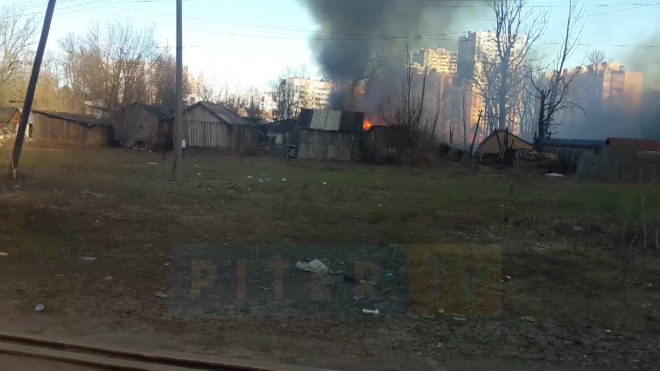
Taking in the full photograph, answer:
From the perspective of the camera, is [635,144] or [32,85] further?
[635,144]

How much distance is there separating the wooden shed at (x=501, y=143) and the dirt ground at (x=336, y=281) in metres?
28.8

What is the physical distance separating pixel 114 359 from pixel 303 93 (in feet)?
211

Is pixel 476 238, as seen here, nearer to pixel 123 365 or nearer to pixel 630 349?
pixel 630 349

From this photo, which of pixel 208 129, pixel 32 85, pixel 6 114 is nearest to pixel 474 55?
pixel 208 129

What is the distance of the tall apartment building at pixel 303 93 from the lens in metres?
65.1

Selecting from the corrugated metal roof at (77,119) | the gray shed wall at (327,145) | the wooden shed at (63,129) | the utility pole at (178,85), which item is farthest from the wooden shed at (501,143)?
the wooden shed at (63,129)

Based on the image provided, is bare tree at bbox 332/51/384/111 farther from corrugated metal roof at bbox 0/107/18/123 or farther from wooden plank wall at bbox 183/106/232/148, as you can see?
corrugated metal roof at bbox 0/107/18/123

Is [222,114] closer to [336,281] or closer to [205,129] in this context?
[205,129]

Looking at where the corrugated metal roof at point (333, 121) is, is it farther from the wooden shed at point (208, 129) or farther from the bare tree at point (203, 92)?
the bare tree at point (203, 92)

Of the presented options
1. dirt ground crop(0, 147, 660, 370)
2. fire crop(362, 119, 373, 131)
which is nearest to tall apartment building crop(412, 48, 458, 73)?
fire crop(362, 119, 373, 131)

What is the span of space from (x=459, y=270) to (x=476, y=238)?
2.90 meters

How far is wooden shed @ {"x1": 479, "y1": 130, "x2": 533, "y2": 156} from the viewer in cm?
4138

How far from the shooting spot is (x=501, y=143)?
4366 centimetres

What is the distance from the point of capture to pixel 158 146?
46438mm
